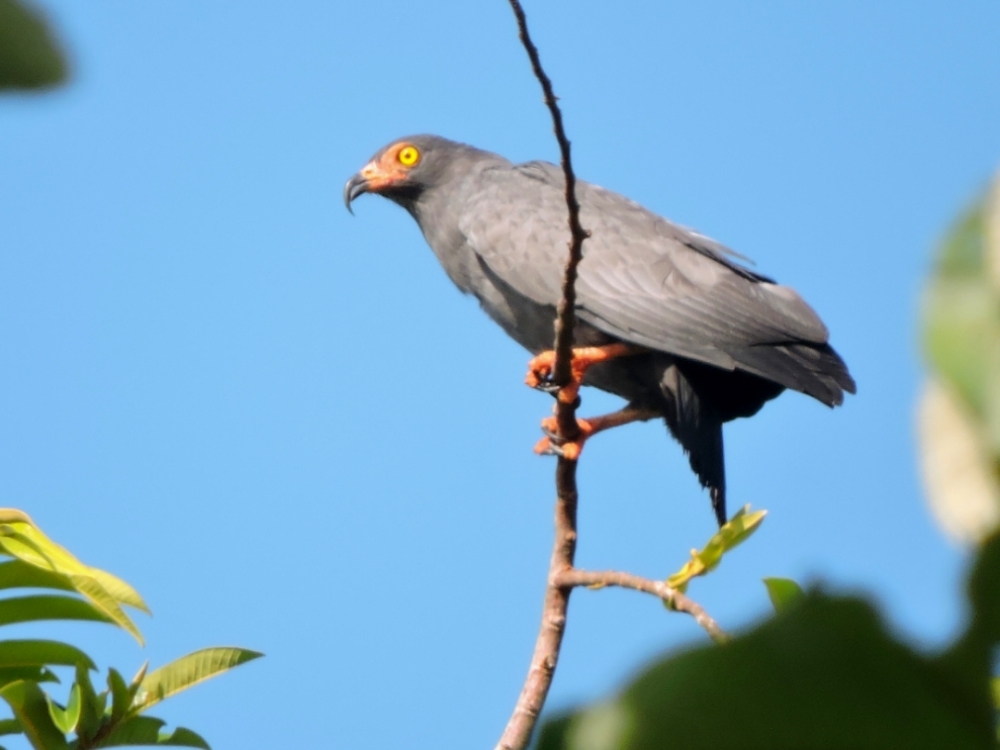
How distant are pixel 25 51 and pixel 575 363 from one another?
16.9 ft

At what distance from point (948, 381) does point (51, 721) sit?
246cm

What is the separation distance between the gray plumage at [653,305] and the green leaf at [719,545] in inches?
106

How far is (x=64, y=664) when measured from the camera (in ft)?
8.63

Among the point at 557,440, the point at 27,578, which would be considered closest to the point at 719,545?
the point at 27,578

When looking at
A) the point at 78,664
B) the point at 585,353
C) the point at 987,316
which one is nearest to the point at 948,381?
the point at 987,316

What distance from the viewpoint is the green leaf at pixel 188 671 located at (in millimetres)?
2738

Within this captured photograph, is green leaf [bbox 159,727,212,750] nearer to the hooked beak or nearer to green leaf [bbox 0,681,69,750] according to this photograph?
green leaf [bbox 0,681,69,750]

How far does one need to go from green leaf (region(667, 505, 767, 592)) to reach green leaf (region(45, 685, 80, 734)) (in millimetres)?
1362

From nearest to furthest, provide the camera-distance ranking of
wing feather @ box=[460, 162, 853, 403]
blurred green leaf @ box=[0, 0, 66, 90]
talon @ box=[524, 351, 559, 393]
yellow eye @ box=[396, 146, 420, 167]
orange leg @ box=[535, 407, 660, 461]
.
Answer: blurred green leaf @ box=[0, 0, 66, 90]
orange leg @ box=[535, 407, 660, 461]
talon @ box=[524, 351, 559, 393]
wing feather @ box=[460, 162, 853, 403]
yellow eye @ box=[396, 146, 420, 167]

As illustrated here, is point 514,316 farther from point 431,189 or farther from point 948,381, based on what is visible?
point 948,381

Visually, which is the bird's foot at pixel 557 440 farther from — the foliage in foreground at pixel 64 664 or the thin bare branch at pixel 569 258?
the foliage in foreground at pixel 64 664

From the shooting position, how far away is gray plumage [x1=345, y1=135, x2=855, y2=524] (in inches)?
224

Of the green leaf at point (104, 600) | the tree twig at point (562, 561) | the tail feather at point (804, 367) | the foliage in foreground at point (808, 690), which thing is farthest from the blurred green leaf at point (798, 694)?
the tail feather at point (804, 367)

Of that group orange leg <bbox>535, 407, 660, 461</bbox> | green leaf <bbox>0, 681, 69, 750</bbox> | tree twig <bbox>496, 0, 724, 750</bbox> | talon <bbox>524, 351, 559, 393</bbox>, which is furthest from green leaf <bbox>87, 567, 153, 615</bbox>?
talon <bbox>524, 351, 559, 393</bbox>
